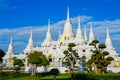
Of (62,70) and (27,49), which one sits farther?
(27,49)

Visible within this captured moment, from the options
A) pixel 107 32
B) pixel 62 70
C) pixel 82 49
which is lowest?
pixel 62 70

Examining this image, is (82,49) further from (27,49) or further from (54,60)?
(27,49)

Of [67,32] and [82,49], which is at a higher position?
[67,32]

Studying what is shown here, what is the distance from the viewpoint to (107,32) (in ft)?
262

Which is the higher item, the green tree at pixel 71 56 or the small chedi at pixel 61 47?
the small chedi at pixel 61 47

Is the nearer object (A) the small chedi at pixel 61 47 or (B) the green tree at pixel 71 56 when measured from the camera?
(B) the green tree at pixel 71 56

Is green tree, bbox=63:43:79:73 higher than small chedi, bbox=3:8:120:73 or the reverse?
the reverse

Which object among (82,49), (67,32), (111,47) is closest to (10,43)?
(67,32)

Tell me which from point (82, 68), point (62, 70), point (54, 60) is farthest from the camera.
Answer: point (54, 60)

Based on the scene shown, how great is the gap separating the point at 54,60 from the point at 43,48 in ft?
32.4

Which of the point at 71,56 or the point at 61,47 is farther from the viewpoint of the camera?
the point at 61,47

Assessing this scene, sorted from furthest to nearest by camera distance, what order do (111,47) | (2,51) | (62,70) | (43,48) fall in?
1. (2,51)
2. (43,48)
3. (111,47)
4. (62,70)

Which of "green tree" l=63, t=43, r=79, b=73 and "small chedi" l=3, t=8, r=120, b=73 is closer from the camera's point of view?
"green tree" l=63, t=43, r=79, b=73

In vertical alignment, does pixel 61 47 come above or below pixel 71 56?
above
